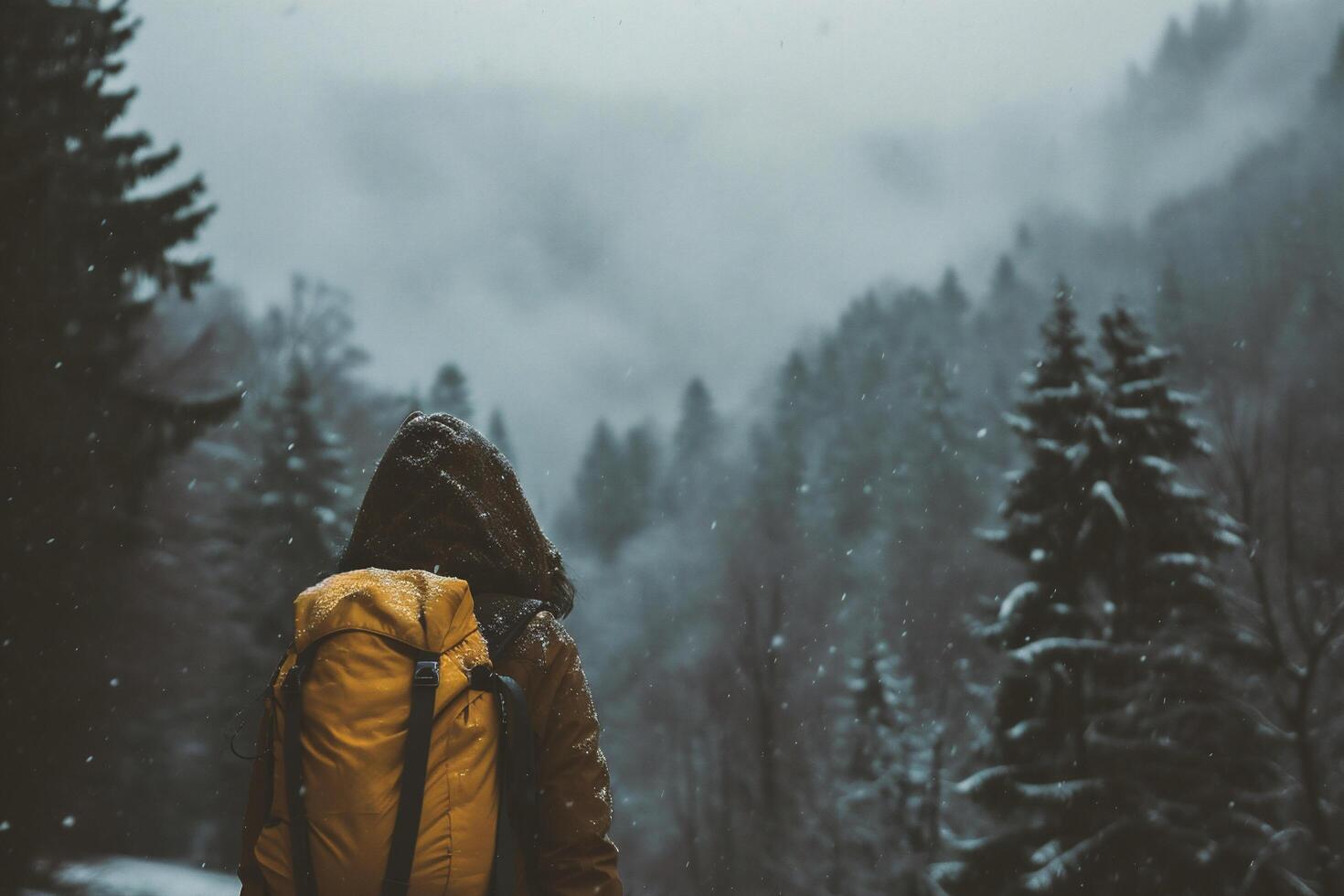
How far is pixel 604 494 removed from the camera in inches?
3014

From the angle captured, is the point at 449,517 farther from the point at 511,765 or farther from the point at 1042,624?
the point at 1042,624

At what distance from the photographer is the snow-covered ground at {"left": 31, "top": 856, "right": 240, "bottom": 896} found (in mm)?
14273

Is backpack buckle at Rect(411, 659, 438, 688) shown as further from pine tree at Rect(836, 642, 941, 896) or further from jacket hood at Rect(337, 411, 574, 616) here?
pine tree at Rect(836, 642, 941, 896)

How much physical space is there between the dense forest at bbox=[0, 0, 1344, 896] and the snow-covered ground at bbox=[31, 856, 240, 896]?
0.47 m

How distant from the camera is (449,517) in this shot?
2.29 meters

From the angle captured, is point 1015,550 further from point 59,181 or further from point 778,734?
point 778,734

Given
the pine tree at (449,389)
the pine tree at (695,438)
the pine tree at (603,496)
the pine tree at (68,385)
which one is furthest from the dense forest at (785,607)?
the pine tree at (695,438)

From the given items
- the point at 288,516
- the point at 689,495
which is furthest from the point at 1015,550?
the point at 689,495

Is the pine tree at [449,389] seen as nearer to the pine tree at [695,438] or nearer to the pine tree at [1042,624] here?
the pine tree at [695,438]

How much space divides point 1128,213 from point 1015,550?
12252 centimetres

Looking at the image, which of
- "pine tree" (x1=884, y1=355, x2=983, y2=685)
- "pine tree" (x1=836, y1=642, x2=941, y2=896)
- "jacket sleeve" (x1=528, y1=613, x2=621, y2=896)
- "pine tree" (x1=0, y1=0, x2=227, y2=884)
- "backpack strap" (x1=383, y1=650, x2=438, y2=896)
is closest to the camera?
"backpack strap" (x1=383, y1=650, x2=438, y2=896)

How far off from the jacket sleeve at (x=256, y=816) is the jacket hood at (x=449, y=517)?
1.37 feet

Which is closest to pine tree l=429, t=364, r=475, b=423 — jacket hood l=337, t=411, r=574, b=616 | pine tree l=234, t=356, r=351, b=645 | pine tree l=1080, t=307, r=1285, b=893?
pine tree l=234, t=356, r=351, b=645

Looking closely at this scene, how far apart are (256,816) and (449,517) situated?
695 mm
